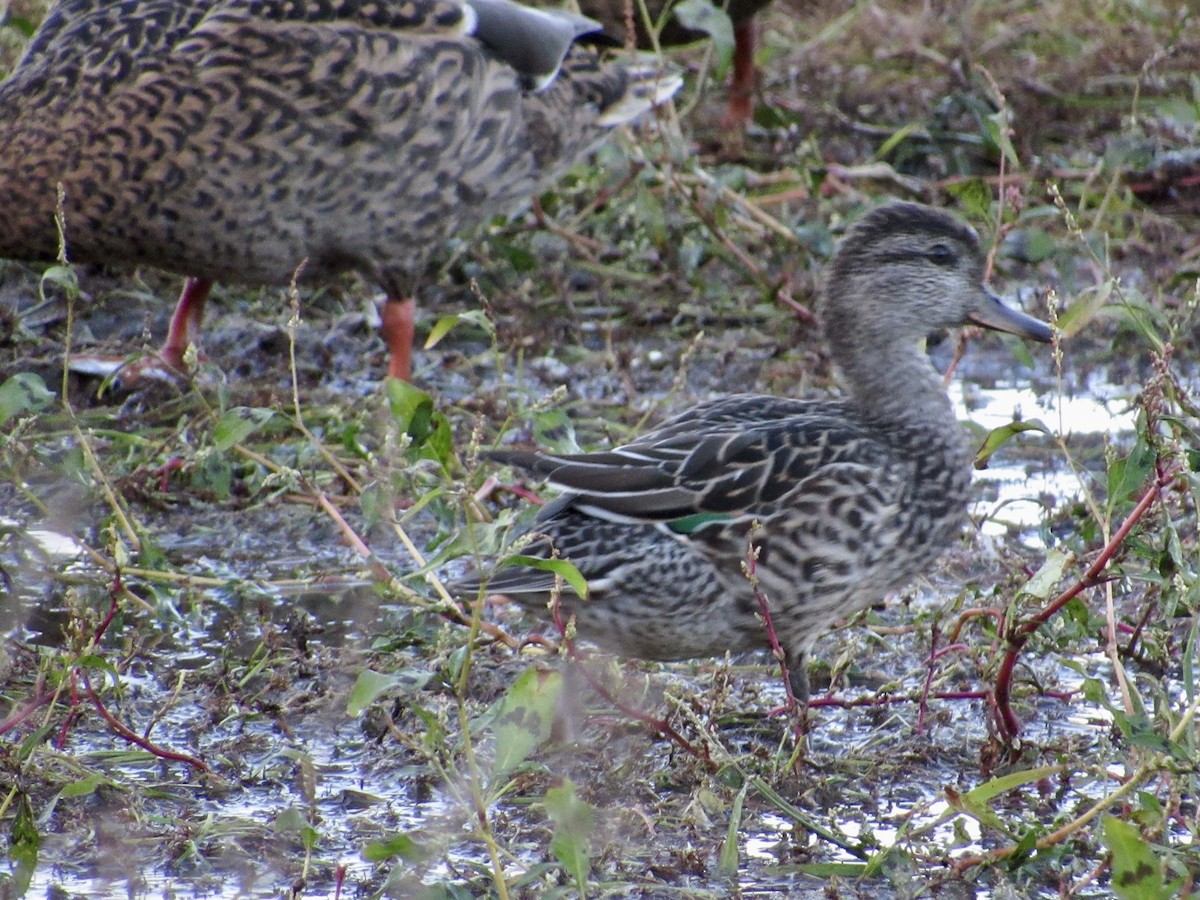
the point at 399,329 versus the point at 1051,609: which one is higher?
the point at 1051,609

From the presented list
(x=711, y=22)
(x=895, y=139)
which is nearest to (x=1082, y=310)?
(x=711, y=22)

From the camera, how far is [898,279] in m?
4.58

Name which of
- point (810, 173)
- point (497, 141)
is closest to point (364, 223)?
point (497, 141)

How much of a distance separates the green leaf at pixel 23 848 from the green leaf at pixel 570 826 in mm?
916

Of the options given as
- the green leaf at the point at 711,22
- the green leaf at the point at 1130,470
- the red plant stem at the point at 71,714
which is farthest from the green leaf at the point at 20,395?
the green leaf at the point at 711,22

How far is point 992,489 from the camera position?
18.8 feet

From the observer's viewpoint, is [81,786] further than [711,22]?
No

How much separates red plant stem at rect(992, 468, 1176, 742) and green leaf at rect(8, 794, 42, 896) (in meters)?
1.90

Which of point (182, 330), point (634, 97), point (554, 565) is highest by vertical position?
point (554, 565)

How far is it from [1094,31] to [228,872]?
694 cm

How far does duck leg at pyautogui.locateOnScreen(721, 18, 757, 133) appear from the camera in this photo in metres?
8.75

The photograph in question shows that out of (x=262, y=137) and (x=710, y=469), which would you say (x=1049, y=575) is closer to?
(x=710, y=469)

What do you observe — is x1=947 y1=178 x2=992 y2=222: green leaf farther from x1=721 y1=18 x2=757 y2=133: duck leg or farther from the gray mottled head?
x1=721 y1=18 x2=757 y2=133: duck leg

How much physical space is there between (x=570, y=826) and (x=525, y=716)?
7.2 inches
